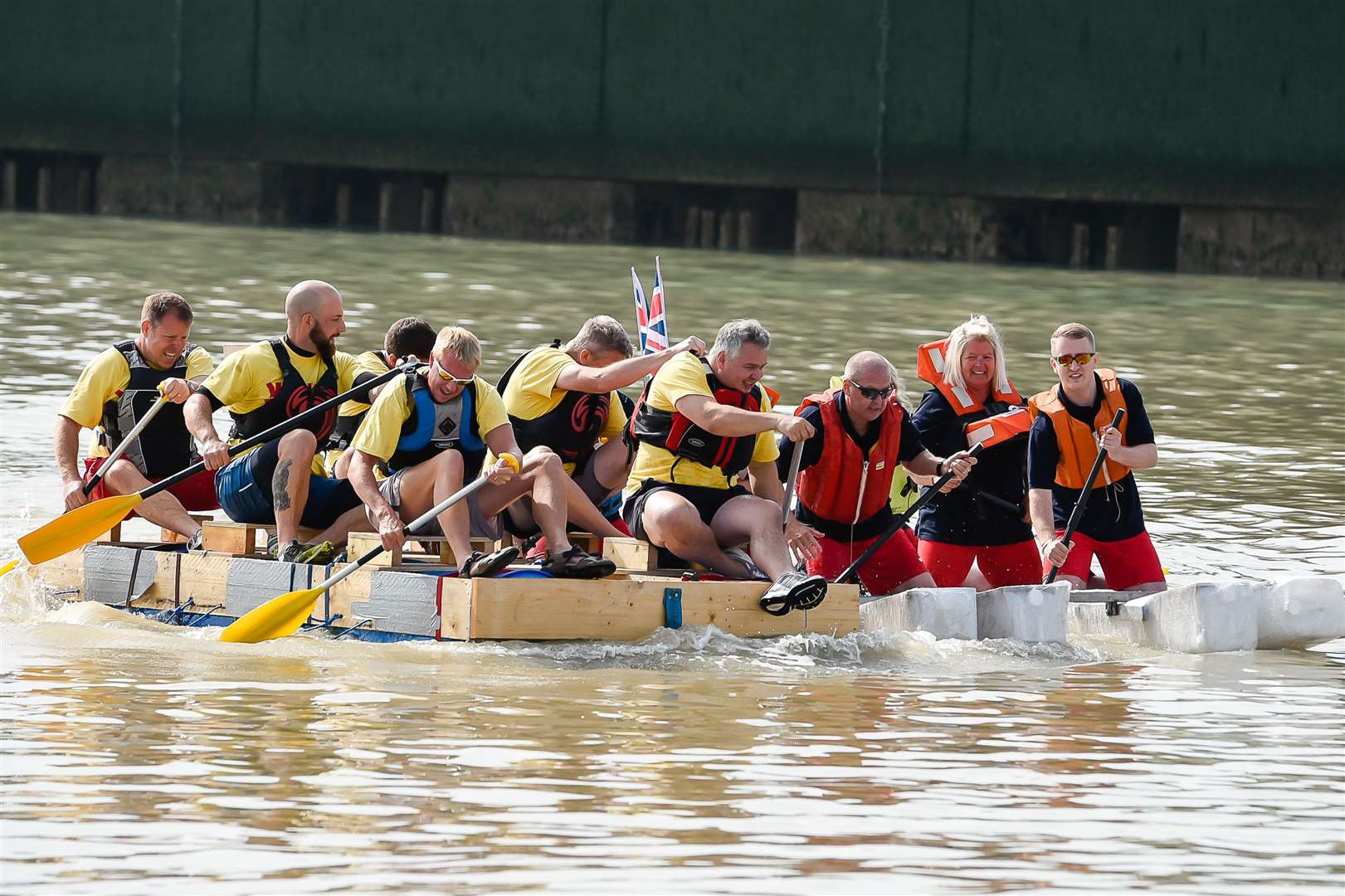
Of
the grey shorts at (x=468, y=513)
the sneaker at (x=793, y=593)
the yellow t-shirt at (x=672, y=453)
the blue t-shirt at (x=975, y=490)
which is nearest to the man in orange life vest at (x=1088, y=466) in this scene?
the blue t-shirt at (x=975, y=490)

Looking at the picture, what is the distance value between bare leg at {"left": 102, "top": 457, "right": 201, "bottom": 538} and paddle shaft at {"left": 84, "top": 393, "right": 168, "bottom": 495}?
29mm

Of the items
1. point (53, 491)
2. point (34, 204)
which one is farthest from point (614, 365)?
point (34, 204)

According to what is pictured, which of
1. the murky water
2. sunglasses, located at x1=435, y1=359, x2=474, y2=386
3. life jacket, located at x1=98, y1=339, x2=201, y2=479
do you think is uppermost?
sunglasses, located at x1=435, y1=359, x2=474, y2=386

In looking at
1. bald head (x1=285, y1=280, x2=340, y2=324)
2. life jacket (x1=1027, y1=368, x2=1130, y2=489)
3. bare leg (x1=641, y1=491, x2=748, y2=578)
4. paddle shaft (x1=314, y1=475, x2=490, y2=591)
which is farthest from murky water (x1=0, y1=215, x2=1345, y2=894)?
bald head (x1=285, y1=280, x2=340, y2=324)

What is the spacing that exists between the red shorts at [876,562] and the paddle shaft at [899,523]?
76mm

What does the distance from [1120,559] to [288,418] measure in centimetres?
352

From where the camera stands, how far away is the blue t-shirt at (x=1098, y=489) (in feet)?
33.9

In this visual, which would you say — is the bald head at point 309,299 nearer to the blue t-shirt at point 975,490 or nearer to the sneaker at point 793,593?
the sneaker at point 793,593

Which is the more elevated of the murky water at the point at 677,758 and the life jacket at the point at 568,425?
the life jacket at the point at 568,425

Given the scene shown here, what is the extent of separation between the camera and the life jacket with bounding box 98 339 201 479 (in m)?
10.5

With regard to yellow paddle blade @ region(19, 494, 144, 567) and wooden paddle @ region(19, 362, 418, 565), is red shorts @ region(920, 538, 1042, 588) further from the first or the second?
yellow paddle blade @ region(19, 494, 144, 567)

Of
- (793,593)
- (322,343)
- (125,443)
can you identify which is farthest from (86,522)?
(793,593)

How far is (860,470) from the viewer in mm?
10023

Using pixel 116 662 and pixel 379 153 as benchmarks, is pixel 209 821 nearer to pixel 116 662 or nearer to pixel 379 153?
pixel 116 662
